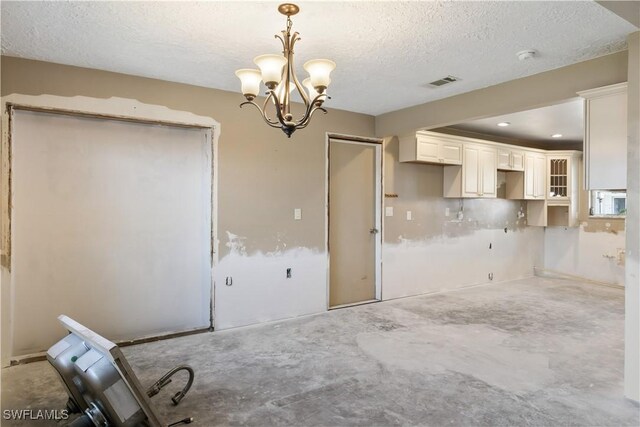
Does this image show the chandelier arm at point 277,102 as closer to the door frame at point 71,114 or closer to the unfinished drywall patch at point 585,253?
the door frame at point 71,114

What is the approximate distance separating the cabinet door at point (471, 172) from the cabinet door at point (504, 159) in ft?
1.79

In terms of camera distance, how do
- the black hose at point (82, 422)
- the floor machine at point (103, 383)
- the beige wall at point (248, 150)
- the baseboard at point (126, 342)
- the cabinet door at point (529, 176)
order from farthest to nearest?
the cabinet door at point (529, 176) < the beige wall at point (248, 150) < the baseboard at point (126, 342) < the black hose at point (82, 422) < the floor machine at point (103, 383)

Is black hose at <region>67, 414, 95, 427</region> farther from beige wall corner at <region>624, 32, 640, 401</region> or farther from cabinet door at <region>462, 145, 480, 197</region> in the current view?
cabinet door at <region>462, 145, 480, 197</region>

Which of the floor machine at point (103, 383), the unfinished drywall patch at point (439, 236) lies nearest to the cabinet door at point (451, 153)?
the unfinished drywall patch at point (439, 236)

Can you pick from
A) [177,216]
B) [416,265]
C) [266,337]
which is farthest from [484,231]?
[177,216]

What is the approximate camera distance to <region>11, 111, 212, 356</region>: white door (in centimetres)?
316

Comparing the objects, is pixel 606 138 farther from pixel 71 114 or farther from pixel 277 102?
pixel 71 114

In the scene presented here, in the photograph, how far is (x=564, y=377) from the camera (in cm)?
284

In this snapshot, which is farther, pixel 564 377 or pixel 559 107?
pixel 559 107

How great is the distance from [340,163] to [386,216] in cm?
92

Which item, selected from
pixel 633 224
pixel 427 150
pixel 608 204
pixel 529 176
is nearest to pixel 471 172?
pixel 427 150

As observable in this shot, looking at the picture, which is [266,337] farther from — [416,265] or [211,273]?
[416,265]

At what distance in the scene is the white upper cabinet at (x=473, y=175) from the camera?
5.46m

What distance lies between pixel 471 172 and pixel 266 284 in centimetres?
336
